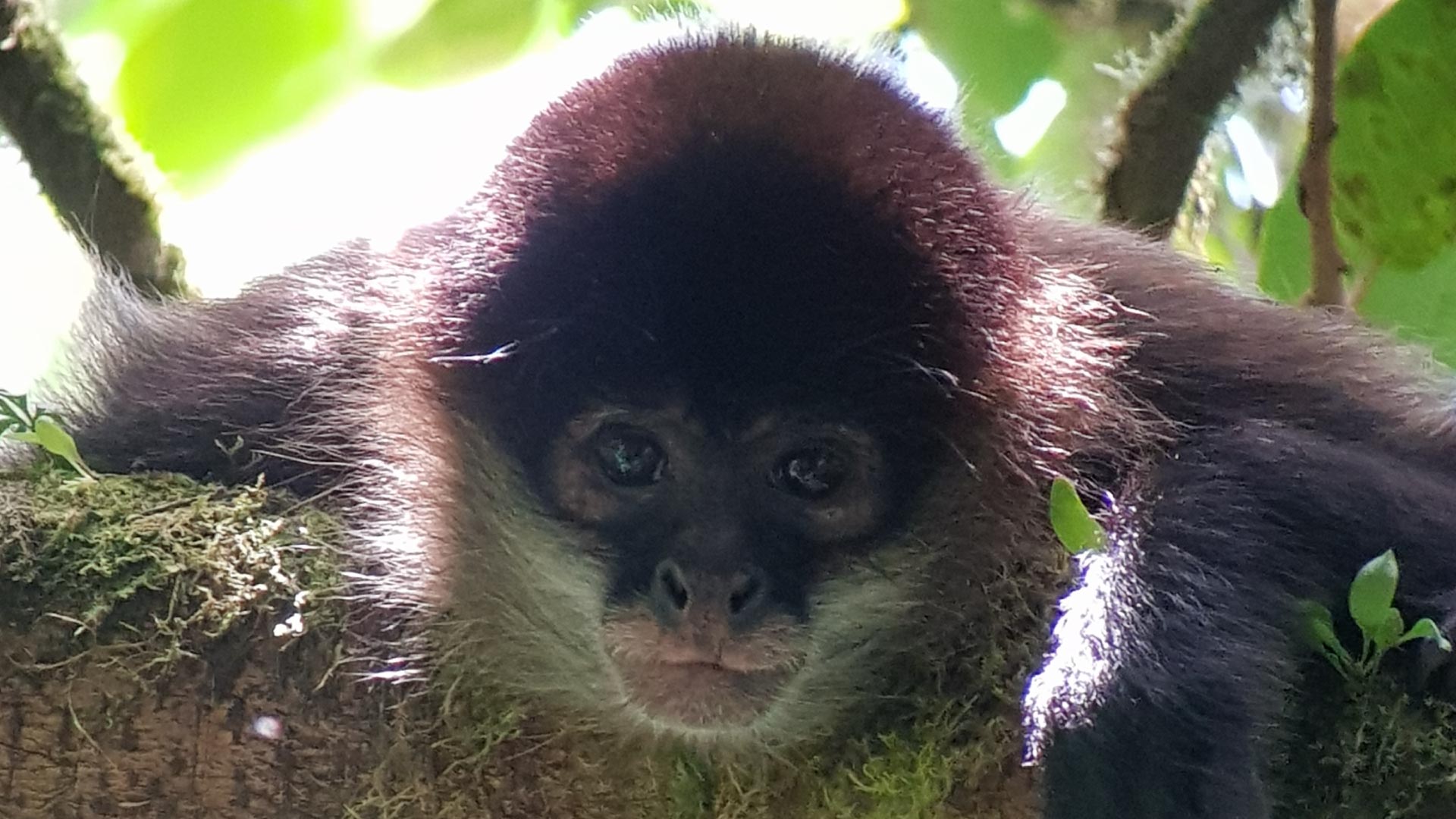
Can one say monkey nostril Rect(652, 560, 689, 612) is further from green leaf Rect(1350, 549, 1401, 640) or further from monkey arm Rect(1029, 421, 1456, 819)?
green leaf Rect(1350, 549, 1401, 640)

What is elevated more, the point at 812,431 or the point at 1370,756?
the point at 812,431

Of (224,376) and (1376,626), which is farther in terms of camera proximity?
(224,376)

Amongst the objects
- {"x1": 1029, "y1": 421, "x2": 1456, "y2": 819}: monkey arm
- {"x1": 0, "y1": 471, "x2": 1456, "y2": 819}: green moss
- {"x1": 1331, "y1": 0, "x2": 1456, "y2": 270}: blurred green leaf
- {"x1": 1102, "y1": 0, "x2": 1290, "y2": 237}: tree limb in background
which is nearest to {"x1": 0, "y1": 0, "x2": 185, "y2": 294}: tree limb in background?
{"x1": 0, "y1": 471, "x2": 1456, "y2": 819}: green moss

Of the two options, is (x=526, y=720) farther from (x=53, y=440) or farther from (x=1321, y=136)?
(x=1321, y=136)

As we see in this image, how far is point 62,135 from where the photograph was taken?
332cm

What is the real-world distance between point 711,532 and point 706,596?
11 centimetres

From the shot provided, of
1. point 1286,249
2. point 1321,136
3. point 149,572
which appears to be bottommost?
point 1286,249

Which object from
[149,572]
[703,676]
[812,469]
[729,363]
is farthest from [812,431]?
[149,572]

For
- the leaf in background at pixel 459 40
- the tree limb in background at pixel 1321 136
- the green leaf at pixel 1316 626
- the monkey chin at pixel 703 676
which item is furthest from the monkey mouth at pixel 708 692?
the leaf in background at pixel 459 40

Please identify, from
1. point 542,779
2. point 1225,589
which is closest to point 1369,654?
point 1225,589

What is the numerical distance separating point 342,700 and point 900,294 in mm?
964

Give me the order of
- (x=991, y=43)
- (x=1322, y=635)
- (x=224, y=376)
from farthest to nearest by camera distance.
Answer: (x=991, y=43) < (x=224, y=376) < (x=1322, y=635)

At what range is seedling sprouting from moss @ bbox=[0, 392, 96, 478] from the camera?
2.33 m

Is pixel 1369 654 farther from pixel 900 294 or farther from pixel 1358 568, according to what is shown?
pixel 900 294
